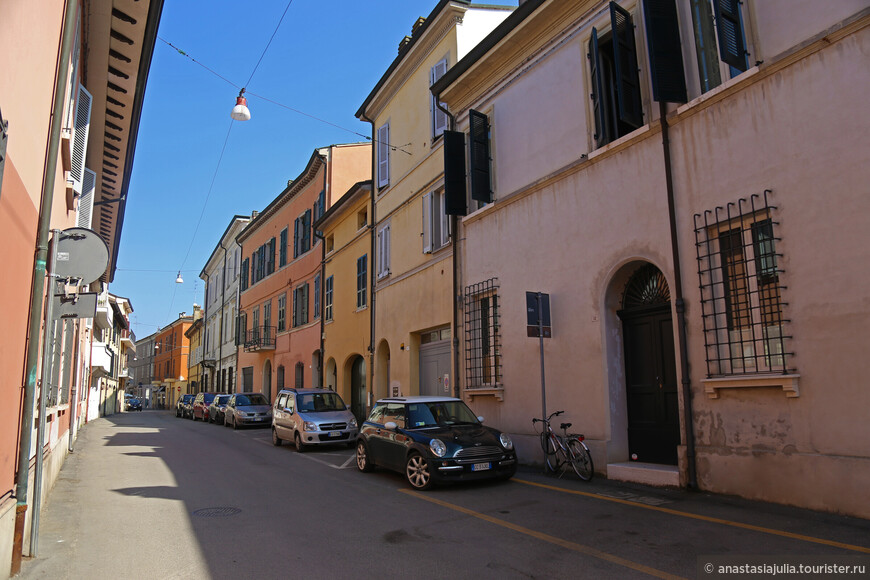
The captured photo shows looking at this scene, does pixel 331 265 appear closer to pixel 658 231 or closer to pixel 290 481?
pixel 290 481

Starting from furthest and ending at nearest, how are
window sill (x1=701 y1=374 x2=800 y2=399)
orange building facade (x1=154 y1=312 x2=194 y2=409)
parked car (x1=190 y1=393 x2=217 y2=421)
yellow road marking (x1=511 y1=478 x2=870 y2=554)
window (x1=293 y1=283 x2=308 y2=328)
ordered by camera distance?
orange building facade (x1=154 y1=312 x2=194 y2=409), parked car (x1=190 y1=393 x2=217 y2=421), window (x1=293 y1=283 x2=308 y2=328), window sill (x1=701 y1=374 x2=800 y2=399), yellow road marking (x1=511 y1=478 x2=870 y2=554)

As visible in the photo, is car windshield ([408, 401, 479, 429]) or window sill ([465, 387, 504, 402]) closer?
car windshield ([408, 401, 479, 429])

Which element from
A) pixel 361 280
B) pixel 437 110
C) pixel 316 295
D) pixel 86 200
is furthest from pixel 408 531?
pixel 316 295

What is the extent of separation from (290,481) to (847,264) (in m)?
9.02

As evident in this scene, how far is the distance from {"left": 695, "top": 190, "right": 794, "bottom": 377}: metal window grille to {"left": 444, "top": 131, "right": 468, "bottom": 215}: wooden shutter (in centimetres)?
698

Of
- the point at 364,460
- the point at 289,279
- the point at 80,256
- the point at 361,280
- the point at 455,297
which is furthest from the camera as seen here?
the point at 289,279

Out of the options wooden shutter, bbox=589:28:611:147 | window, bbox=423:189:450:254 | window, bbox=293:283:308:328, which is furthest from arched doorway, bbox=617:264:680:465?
window, bbox=293:283:308:328

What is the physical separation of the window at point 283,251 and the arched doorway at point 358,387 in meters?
11.0

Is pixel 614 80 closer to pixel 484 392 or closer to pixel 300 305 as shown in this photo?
pixel 484 392

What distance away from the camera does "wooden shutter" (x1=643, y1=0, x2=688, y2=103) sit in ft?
30.5

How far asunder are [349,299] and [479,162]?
10.4 m

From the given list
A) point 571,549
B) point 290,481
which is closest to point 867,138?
point 571,549

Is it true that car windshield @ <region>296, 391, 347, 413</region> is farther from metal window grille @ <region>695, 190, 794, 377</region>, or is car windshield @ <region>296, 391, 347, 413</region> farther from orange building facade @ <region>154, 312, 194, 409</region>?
orange building facade @ <region>154, 312, 194, 409</region>

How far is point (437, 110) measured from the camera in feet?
55.3
